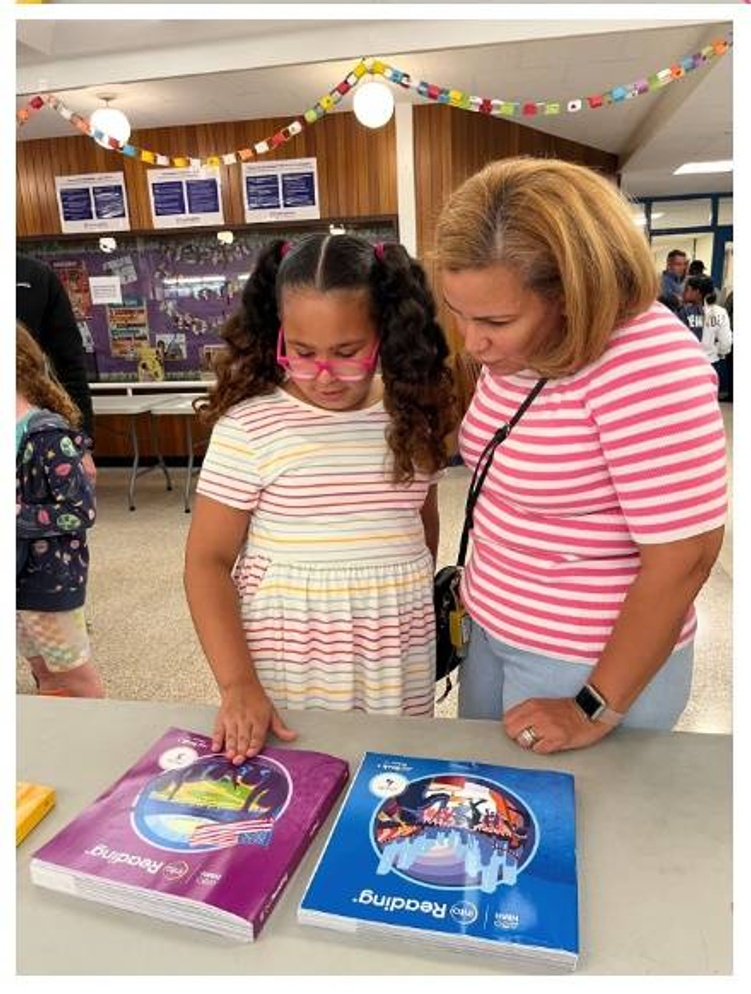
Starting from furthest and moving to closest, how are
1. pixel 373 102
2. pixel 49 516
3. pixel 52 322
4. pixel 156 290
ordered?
pixel 156 290, pixel 373 102, pixel 52 322, pixel 49 516

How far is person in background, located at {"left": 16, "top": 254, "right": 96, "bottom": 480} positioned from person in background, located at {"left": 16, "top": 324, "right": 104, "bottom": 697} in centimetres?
34

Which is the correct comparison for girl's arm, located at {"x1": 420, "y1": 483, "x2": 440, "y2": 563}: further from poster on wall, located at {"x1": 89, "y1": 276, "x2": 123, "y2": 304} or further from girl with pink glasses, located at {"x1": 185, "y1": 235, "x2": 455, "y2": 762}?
poster on wall, located at {"x1": 89, "y1": 276, "x2": 123, "y2": 304}

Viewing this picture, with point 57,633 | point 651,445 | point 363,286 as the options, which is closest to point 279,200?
point 57,633

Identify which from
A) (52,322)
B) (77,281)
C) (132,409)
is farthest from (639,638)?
(77,281)

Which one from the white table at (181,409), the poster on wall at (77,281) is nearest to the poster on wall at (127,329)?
the poster on wall at (77,281)

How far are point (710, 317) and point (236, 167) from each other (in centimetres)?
467

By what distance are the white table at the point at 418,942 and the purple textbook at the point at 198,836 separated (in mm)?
19

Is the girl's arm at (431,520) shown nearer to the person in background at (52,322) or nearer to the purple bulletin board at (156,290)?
the person in background at (52,322)

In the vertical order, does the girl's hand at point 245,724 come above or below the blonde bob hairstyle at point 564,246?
below

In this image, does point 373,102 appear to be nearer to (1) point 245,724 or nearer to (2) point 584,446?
(2) point 584,446

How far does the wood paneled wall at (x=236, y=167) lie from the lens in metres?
5.62

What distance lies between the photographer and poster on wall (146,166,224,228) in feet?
19.4

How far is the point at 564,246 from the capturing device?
0.80m

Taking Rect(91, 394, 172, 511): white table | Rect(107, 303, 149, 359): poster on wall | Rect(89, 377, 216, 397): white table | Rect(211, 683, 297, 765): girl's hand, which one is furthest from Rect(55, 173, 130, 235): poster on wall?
Rect(211, 683, 297, 765): girl's hand
